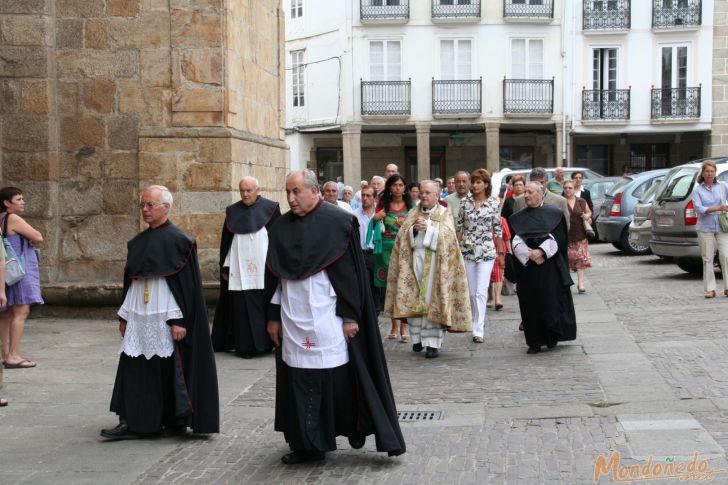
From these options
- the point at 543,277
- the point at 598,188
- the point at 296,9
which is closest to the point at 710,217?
the point at 543,277

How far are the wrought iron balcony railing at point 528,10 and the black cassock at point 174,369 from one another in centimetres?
3348

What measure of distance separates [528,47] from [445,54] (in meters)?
3.09

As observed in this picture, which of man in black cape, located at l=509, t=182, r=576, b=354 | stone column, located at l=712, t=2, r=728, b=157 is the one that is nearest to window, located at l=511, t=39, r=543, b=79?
stone column, located at l=712, t=2, r=728, b=157

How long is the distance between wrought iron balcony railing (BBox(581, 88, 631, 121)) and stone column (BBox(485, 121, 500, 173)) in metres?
3.24

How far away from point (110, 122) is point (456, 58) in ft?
92.1

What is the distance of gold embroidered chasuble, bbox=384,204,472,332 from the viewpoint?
10641 mm

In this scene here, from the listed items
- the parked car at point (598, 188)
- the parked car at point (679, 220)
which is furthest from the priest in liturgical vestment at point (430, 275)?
the parked car at point (598, 188)

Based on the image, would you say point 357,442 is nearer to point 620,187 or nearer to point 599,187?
point 620,187

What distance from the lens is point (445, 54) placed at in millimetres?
39812

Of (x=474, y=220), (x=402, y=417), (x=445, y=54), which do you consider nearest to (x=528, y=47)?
(x=445, y=54)

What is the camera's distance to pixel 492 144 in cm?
3956

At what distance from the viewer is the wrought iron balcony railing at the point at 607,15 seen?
38.9m

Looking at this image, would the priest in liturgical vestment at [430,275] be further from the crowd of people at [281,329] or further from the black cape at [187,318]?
the black cape at [187,318]

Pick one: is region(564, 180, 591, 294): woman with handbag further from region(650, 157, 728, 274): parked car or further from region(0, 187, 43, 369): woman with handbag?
region(0, 187, 43, 369): woman with handbag
